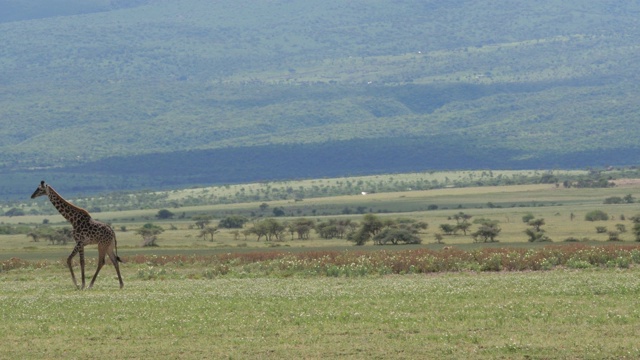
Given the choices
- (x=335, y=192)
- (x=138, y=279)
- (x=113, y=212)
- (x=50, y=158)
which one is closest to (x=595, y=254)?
(x=138, y=279)

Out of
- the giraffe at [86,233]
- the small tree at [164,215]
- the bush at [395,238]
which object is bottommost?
the bush at [395,238]

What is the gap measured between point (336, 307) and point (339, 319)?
142 centimetres

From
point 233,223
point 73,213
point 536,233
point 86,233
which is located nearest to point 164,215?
point 233,223

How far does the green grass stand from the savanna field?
0.03 m

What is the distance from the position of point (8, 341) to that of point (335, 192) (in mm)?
111205

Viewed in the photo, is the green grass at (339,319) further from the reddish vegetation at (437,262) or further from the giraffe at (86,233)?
the reddish vegetation at (437,262)

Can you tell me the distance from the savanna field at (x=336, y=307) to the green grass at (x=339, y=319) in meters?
0.03

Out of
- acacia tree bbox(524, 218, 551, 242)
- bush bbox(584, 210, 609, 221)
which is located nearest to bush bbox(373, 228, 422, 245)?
acacia tree bbox(524, 218, 551, 242)

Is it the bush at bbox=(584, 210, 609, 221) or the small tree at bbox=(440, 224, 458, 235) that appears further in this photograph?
the bush at bbox=(584, 210, 609, 221)

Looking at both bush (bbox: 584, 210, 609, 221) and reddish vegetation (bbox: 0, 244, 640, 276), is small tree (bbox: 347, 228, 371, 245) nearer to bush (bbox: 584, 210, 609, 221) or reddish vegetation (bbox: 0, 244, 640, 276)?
reddish vegetation (bbox: 0, 244, 640, 276)

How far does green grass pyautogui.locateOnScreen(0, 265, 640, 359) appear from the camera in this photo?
16.7 m

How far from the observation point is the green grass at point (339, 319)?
16688mm

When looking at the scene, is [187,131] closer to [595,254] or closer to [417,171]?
[417,171]

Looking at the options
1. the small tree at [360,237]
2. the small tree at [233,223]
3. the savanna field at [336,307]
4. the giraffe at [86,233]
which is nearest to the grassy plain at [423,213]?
the small tree at [360,237]
